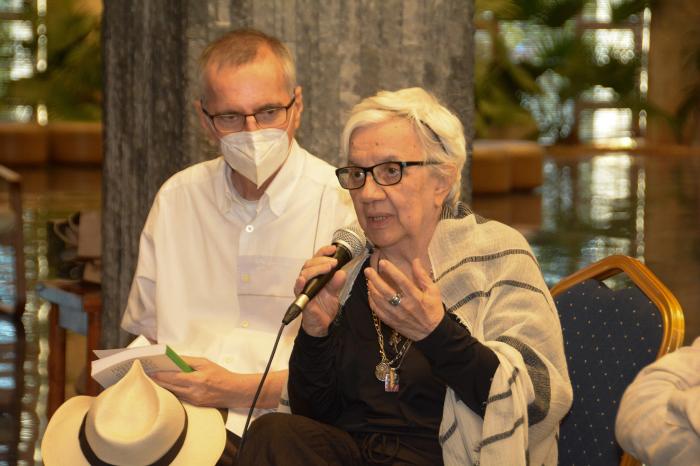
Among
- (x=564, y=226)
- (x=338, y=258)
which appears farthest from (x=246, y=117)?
(x=564, y=226)

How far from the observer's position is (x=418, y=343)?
7.54 ft

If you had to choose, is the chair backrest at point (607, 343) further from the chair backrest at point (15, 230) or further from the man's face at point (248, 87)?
the chair backrest at point (15, 230)

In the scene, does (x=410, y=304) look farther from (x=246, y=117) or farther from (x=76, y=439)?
(x=246, y=117)

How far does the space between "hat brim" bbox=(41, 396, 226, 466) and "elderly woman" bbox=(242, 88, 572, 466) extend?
12 centimetres

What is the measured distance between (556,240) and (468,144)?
22.2 feet

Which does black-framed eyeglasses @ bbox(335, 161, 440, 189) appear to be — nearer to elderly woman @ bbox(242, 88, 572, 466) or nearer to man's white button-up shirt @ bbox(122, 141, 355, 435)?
elderly woman @ bbox(242, 88, 572, 466)

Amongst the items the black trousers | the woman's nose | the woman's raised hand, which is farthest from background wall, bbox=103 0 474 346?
the woman's raised hand

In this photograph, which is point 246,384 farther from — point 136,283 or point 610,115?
point 610,115

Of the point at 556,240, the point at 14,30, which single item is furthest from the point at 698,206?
the point at 14,30

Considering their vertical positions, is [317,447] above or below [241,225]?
below

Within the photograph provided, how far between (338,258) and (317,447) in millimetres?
398

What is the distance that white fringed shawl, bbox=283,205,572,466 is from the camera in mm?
2324

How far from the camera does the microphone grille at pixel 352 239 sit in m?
2.50

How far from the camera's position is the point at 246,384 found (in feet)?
9.37
